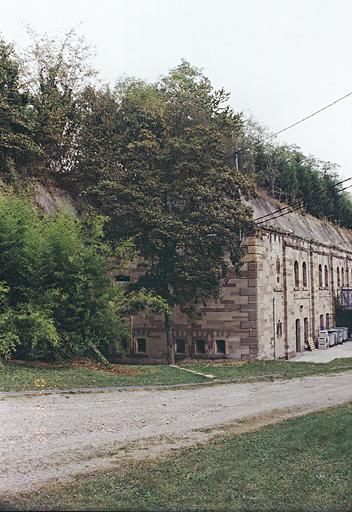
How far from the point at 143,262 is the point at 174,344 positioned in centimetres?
430

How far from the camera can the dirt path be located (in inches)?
340

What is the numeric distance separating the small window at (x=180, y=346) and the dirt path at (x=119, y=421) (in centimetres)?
1036

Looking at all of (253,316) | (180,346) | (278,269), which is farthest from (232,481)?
(278,269)

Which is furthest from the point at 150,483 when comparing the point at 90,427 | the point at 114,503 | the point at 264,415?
the point at 264,415

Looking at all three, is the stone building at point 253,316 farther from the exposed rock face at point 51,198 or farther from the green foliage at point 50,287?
the green foliage at point 50,287

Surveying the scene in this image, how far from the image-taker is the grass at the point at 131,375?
15062mm

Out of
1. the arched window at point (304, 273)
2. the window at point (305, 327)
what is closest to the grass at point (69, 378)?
the window at point (305, 327)

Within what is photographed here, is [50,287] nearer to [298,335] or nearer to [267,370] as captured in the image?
[267,370]

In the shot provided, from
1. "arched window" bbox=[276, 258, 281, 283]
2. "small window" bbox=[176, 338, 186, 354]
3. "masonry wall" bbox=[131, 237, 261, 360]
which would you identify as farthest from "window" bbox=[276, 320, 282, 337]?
"small window" bbox=[176, 338, 186, 354]

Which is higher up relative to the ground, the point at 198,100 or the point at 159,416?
the point at 198,100

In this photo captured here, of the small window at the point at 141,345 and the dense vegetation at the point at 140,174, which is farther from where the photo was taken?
the small window at the point at 141,345

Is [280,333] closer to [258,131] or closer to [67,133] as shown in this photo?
[67,133]

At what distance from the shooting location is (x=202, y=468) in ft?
27.0

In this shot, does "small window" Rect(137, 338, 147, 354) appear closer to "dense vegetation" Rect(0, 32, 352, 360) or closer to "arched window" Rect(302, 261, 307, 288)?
"dense vegetation" Rect(0, 32, 352, 360)
